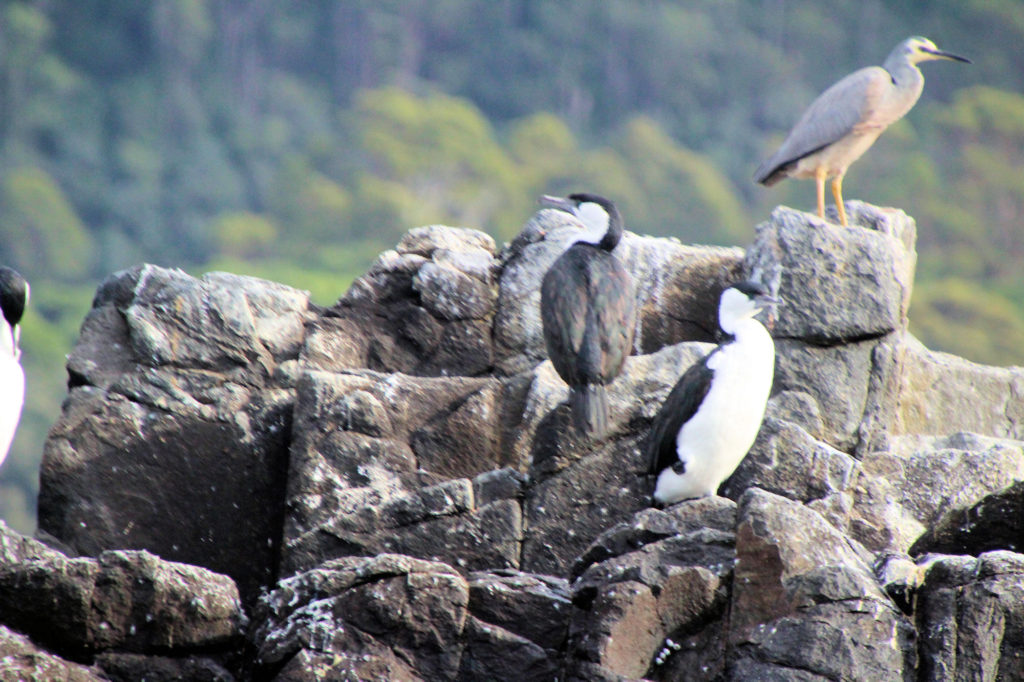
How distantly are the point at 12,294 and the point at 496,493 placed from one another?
97.4 inches

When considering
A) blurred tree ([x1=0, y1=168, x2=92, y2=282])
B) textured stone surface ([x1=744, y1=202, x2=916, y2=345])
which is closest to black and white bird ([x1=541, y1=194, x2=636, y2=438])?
textured stone surface ([x1=744, y1=202, x2=916, y2=345])

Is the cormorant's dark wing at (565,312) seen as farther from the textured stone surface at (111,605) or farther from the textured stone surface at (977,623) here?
the textured stone surface at (977,623)

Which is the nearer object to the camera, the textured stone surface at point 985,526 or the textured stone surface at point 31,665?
the textured stone surface at point 31,665

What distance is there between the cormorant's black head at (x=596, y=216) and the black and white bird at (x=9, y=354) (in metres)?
2.74

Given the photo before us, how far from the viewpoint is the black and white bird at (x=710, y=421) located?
6969 mm

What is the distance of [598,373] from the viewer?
7188 millimetres

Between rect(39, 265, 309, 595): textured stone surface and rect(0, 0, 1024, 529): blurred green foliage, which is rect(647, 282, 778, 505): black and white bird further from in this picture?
rect(0, 0, 1024, 529): blurred green foliage

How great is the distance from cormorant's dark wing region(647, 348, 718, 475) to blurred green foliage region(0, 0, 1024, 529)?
34.2 metres

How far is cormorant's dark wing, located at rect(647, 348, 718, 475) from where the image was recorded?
23.0 feet

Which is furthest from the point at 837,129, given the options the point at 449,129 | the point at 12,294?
the point at 449,129

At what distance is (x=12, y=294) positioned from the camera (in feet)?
23.0

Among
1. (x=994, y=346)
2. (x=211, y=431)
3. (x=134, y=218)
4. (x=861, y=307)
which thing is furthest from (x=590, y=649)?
(x=134, y=218)

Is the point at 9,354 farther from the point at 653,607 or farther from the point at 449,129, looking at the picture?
the point at 449,129

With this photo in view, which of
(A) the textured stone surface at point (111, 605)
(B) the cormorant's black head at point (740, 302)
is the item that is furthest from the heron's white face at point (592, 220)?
(A) the textured stone surface at point (111, 605)
